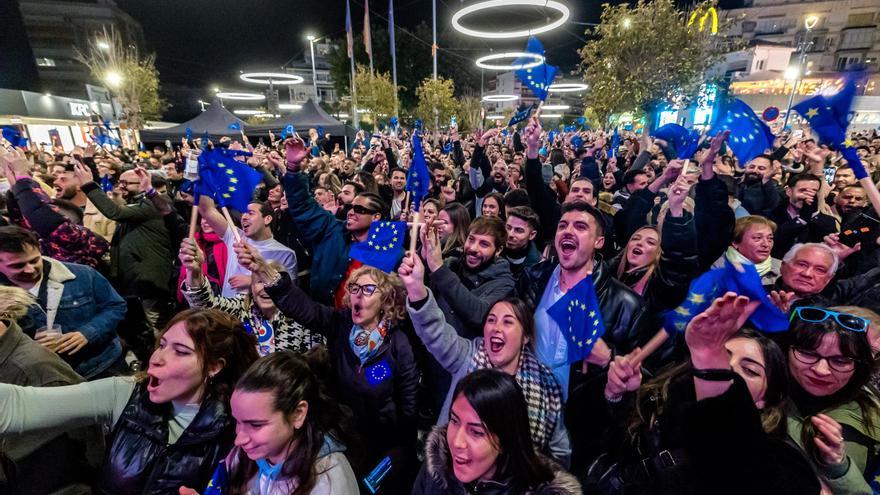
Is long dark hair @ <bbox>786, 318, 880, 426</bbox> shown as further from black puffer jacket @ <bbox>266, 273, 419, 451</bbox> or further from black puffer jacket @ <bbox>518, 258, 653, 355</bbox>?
black puffer jacket @ <bbox>266, 273, 419, 451</bbox>

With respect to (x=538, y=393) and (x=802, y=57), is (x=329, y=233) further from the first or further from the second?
(x=802, y=57)

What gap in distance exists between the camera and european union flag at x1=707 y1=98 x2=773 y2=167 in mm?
3350

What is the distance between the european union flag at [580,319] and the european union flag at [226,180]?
8.26ft

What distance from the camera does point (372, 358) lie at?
8.81ft

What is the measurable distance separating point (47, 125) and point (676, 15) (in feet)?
103

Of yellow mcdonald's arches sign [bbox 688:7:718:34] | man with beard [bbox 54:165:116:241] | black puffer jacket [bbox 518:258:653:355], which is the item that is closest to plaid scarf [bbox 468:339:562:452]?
black puffer jacket [bbox 518:258:653:355]

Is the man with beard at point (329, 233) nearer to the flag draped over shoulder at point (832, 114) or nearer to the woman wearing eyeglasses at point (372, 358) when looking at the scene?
the woman wearing eyeglasses at point (372, 358)

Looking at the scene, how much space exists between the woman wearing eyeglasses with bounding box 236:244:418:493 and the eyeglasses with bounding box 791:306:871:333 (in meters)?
2.19

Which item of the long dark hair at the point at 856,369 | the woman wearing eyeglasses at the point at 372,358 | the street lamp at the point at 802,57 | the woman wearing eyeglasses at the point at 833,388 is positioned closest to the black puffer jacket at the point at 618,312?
the woman wearing eyeglasses at the point at 833,388

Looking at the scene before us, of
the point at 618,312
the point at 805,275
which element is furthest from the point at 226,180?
the point at 805,275

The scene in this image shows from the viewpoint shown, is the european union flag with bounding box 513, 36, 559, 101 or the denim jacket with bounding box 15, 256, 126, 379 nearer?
the denim jacket with bounding box 15, 256, 126, 379

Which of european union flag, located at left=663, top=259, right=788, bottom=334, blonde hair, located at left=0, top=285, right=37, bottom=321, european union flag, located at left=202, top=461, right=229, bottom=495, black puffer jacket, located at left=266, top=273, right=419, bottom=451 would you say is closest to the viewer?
european union flag, located at left=663, top=259, right=788, bottom=334

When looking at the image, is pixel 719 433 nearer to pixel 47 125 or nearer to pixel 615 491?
pixel 615 491

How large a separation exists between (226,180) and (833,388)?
3.98m
